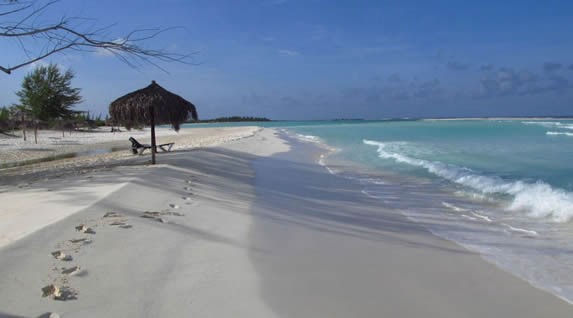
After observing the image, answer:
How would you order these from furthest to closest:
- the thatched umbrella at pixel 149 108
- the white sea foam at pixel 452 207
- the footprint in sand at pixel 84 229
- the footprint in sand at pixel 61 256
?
1. the thatched umbrella at pixel 149 108
2. the white sea foam at pixel 452 207
3. the footprint in sand at pixel 84 229
4. the footprint in sand at pixel 61 256

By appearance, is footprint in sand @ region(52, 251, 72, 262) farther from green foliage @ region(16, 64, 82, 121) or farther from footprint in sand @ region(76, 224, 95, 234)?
green foliage @ region(16, 64, 82, 121)

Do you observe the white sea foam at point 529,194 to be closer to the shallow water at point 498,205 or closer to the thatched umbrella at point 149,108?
the shallow water at point 498,205

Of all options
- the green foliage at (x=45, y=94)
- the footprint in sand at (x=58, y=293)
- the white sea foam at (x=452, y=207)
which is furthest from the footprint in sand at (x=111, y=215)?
the green foliage at (x=45, y=94)

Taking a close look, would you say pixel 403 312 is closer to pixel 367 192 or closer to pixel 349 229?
pixel 349 229

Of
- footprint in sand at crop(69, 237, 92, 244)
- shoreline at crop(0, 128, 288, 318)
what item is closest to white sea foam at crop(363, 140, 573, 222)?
shoreline at crop(0, 128, 288, 318)

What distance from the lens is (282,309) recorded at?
111 inches

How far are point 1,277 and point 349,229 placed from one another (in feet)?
12.4

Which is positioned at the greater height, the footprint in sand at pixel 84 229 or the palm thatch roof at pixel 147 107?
the palm thatch roof at pixel 147 107

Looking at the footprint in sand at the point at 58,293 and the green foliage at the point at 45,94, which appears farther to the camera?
the green foliage at the point at 45,94

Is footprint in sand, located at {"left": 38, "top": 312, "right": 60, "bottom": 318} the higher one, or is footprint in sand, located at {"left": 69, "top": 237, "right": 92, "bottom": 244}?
footprint in sand, located at {"left": 69, "top": 237, "right": 92, "bottom": 244}

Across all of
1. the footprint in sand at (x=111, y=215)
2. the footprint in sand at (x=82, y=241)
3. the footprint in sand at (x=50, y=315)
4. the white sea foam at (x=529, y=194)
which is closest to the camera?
the footprint in sand at (x=50, y=315)

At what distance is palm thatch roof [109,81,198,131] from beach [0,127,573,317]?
16.1 ft

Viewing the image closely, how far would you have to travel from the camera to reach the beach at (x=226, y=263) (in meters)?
2.79

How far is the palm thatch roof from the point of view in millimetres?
10922
